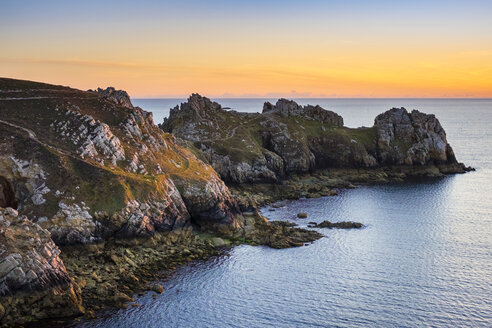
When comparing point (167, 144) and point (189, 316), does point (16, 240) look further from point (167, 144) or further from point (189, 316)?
point (167, 144)

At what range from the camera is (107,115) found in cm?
10488

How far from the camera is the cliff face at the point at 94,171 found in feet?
250

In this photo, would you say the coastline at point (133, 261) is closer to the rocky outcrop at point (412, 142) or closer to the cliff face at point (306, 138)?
the cliff face at point (306, 138)

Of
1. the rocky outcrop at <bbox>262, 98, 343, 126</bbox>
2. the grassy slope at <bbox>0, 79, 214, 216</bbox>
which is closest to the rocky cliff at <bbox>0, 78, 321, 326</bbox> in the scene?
the grassy slope at <bbox>0, 79, 214, 216</bbox>

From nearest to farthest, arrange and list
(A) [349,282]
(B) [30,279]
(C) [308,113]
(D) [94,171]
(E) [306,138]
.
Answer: (B) [30,279]
(A) [349,282]
(D) [94,171]
(E) [306,138]
(C) [308,113]

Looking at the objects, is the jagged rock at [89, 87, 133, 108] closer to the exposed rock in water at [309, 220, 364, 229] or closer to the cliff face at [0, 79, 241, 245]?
the cliff face at [0, 79, 241, 245]

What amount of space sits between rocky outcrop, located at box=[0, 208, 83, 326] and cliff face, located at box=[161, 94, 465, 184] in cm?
8359

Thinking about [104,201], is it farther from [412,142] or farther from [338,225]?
[412,142]

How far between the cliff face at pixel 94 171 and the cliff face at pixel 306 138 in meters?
43.5

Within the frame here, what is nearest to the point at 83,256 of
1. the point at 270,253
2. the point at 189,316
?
the point at 189,316

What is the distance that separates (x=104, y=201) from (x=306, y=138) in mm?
103633

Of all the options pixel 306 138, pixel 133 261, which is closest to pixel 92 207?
pixel 133 261

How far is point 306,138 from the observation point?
564ft

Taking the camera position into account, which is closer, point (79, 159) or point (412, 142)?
point (79, 159)
